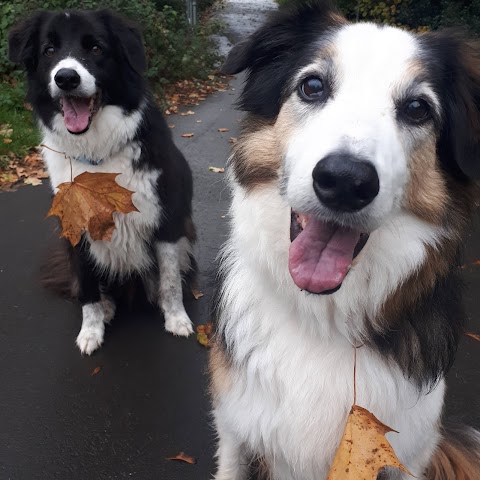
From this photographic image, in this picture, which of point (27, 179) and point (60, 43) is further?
point (27, 179)

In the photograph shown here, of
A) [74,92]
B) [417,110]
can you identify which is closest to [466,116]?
[417,110]

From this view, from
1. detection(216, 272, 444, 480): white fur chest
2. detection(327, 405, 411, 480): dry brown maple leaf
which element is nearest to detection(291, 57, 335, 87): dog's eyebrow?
detection(216, 272, 444, 480): white fur chest

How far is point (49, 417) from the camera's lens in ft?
9.32

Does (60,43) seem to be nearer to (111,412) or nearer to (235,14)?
(111,412)

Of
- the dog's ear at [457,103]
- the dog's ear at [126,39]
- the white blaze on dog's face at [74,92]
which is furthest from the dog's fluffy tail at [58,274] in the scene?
the dog's ear at [457,103]

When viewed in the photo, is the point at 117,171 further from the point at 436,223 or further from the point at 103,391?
the point at 436,223

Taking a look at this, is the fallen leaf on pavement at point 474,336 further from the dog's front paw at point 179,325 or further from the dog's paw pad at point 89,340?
the dog's paw pad at point 89,340

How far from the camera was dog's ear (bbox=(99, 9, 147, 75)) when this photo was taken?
3033 mm

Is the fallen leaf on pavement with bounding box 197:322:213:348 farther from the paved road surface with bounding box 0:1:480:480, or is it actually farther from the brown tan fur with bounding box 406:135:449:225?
the brown tan fur with bounding box 406:135:449:225

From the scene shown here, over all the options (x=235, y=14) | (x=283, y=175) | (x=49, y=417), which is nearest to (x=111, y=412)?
(x=49, y=417)

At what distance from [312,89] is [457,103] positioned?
51 centimetres

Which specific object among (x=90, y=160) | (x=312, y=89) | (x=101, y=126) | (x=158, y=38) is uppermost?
(x=312, y=89)

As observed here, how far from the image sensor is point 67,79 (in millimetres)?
2809

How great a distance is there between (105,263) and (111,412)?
36.4 inches
